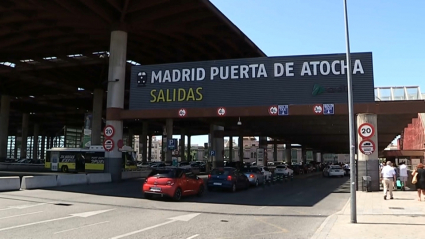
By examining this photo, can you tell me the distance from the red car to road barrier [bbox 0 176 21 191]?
8093 millimetres

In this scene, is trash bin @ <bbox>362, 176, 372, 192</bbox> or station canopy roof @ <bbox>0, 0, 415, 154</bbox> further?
station canopy roof @ <bbox>0, 0, 415, 154</bbox>

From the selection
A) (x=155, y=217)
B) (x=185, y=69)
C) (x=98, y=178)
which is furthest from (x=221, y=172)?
(x=155, y=217)

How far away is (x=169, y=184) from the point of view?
17.0 metres

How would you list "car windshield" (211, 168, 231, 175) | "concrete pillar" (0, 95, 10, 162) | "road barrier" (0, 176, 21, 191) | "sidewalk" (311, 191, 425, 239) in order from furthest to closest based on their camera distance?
"concrete pillar" (0, 95, 10, 162) < "car windshield" (211, 168, 231, 175) < "road barrier" (0, 176, 21, 191) < "sidewalk" (311, 191, 425, 239)

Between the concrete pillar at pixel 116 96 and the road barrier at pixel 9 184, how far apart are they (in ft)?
29.5

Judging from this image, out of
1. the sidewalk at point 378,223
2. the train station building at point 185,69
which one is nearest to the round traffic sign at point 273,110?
the train station building at point 185,69

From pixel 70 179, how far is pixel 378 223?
19400 mm

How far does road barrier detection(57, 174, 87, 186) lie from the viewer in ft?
77.6

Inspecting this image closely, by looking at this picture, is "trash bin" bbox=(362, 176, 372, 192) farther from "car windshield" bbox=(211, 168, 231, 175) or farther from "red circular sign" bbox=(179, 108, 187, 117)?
"red circular sign" bbox=(179, 108, 187, 117)

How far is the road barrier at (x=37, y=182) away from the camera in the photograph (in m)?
21.4

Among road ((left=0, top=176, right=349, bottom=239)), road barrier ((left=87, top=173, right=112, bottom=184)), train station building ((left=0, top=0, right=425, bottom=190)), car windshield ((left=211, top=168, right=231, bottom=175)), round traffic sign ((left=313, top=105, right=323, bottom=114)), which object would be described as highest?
train station building ((left=0, top=0, right=425, bottom=190))

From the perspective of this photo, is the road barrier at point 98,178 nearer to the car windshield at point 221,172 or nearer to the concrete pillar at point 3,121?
the car windshield at point 221,172

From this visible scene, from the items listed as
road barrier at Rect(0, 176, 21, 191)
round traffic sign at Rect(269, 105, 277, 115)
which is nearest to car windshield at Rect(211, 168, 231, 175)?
round traffic sign at Rect(269, 105, 277, 115)

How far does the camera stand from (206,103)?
27656mm
